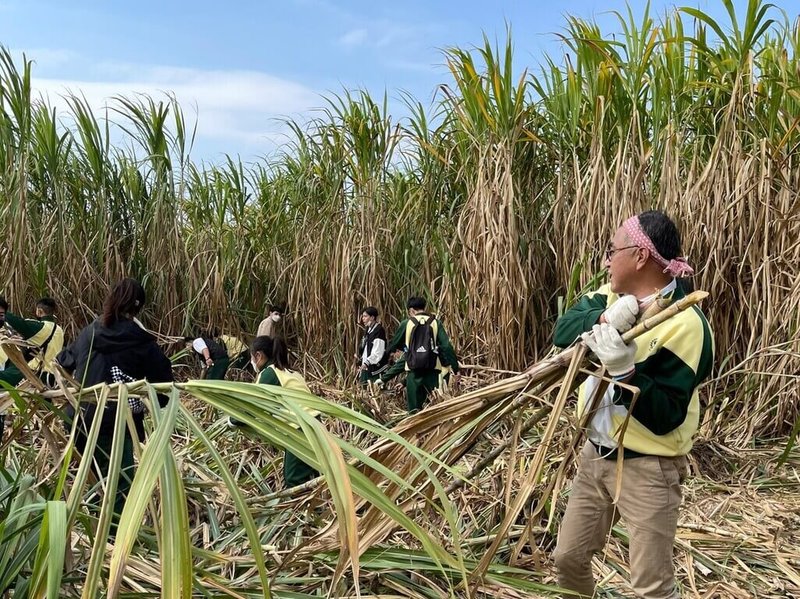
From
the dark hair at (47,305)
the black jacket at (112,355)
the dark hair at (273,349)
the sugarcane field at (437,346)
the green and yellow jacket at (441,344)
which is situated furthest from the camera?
the dark hair at (47,305)

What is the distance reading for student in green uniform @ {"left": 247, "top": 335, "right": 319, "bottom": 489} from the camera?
11.8 ft

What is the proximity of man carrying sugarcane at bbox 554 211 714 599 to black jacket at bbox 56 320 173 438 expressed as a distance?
213 cm

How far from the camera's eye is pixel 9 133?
6344 mm

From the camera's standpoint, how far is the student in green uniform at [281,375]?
3.60 m

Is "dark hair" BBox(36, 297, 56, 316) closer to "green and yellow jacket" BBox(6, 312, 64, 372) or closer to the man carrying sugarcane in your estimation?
"green and yellow jacket" BBox(6, 312, 64, 372)

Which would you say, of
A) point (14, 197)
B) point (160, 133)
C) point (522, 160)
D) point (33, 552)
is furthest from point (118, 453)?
point (160, 133)

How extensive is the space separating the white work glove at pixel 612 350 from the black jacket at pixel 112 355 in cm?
229

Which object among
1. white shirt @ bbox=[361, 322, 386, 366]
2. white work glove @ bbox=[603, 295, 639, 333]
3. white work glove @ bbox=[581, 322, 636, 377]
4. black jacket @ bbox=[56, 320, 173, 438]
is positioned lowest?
white shirt @ bbox=[361, 322, 386, 366]

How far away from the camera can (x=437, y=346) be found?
5.34 meters

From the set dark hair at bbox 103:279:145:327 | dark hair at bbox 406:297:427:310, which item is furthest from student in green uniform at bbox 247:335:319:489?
dark hair at bbox 406:297:427:310

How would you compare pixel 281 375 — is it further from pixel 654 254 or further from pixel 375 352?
pixel 654 254

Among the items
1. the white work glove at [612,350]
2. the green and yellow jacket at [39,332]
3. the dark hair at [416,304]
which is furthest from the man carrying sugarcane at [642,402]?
the green and yellow jacket at [39,332]

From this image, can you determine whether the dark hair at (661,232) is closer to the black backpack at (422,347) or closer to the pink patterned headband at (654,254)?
the pink patterned headband at (654,254)

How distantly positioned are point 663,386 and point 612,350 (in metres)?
0.20
